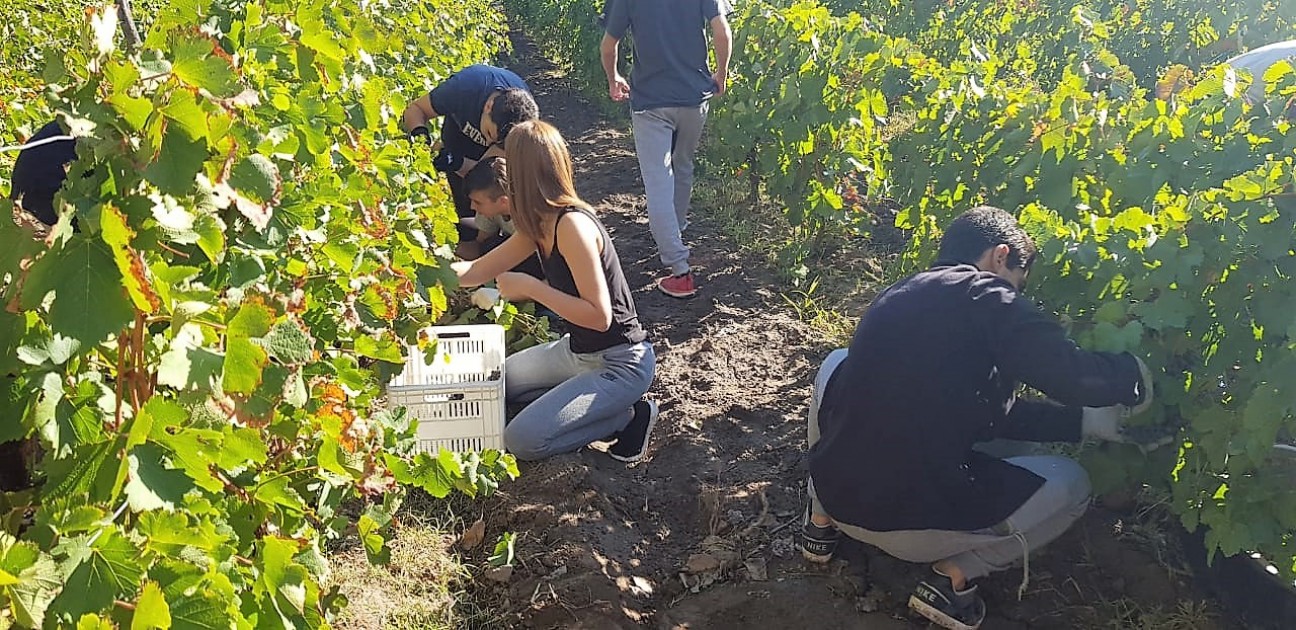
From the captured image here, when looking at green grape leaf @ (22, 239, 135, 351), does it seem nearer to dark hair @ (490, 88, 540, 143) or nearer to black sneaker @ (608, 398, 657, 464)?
black sneaker @ (608, 398, 657, 464)

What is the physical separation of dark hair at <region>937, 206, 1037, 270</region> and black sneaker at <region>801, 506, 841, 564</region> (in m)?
0.87

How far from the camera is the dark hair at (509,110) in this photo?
3.98m

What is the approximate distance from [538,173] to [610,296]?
48cm

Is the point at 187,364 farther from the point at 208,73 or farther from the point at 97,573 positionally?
the point at 208,73

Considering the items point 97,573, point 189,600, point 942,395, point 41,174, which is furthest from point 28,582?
point 942,395

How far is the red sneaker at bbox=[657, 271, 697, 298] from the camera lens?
476 centimetres

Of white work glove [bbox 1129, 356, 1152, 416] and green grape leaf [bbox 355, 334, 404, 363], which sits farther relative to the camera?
white work glove [bbox 1129, 356, 1152, 416]

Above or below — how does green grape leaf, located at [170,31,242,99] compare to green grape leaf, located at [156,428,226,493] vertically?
above

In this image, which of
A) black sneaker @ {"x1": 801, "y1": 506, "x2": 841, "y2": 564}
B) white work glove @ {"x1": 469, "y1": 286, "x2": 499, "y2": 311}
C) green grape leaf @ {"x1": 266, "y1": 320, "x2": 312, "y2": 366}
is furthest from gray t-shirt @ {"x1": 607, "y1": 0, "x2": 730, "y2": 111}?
green grape leaf @ {"x1": 266, "y1": 320, "x2": 312, "y2": 366}

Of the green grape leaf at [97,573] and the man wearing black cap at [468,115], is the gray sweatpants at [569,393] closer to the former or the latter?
the man wearing black cap at [468,115]

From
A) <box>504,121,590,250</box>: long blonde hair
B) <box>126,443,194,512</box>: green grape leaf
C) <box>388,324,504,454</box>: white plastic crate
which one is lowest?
<box>388,324,504,454</box>: white plastic crate

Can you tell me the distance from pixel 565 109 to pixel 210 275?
8300 mm

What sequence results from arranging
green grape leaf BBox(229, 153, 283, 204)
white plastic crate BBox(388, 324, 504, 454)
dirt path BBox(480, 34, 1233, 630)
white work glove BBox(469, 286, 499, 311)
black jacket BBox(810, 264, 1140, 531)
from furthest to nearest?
white work glove BBox(469, 286, 499, 311) → white plastic crate BBox(388, 324, 504, 454) → dirt path BBox(480, 34, 1233, 630) → black jacket BBox(810, 264, 1140, 531) → green grape leaf BBox(229, 153, 283, 204)

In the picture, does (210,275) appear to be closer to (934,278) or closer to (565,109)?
(934,278)
